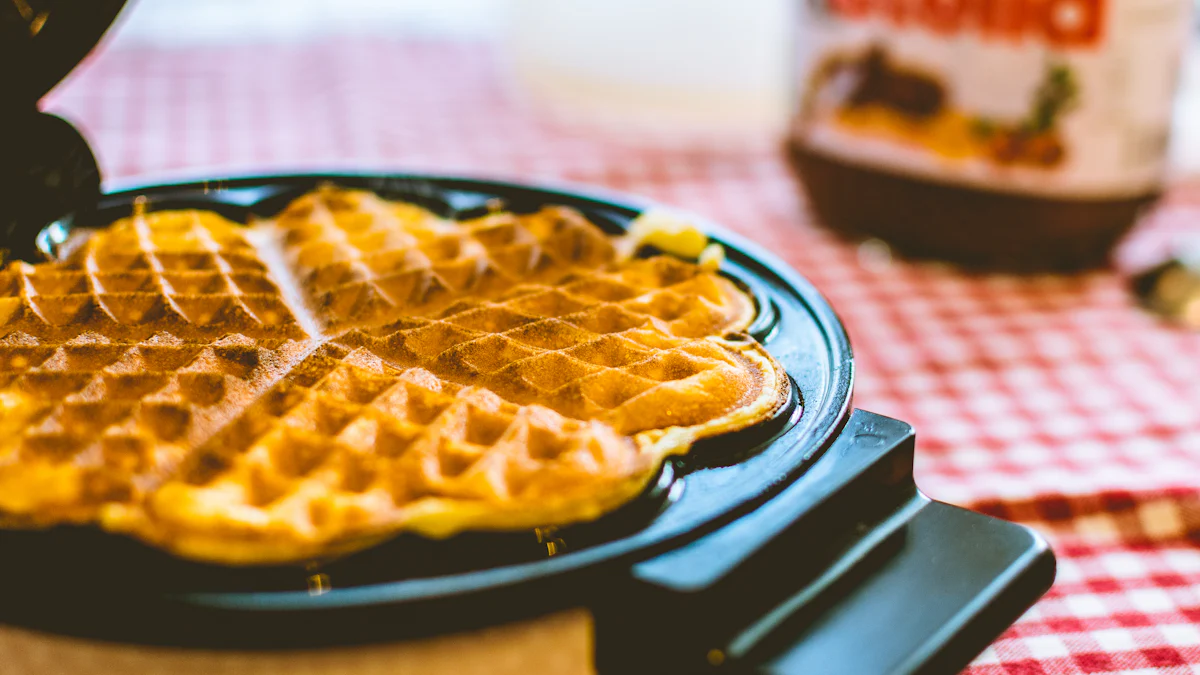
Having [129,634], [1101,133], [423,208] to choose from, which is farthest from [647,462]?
[1101,133]

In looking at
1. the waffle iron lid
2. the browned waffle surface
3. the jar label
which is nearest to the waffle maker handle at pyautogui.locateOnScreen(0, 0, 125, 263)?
the waffle iron lid

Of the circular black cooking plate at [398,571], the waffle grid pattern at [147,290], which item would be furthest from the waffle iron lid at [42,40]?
the circular black cooking plate at [398,571]

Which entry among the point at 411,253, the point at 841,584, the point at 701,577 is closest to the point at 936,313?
the point at 411,253

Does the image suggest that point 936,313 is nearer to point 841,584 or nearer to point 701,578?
point 841,584

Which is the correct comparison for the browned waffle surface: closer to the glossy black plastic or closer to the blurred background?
the glossy black plastic

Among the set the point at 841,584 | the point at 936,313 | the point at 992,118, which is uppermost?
the point at 992,118

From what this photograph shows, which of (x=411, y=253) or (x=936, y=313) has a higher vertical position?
(x=411, y=253)
